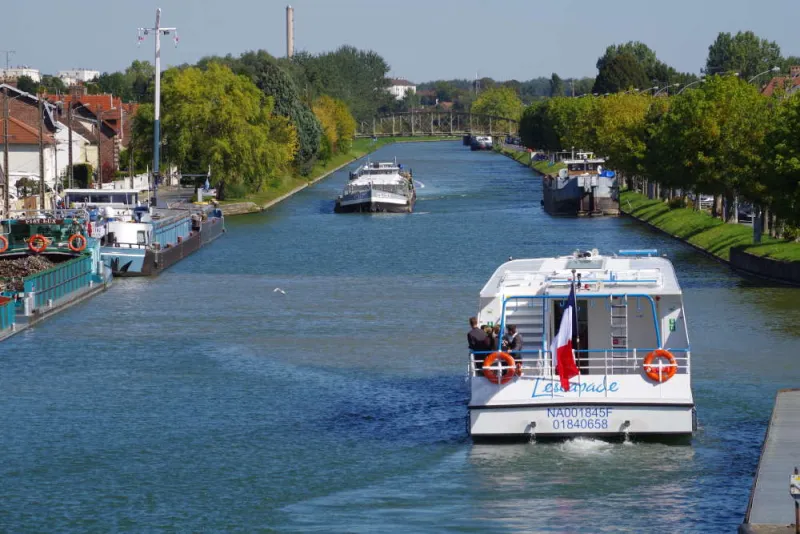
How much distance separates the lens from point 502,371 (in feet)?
96.8

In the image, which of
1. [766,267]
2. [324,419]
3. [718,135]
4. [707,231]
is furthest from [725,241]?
[324,419]

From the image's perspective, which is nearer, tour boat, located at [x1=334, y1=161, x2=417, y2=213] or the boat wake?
the boat wake

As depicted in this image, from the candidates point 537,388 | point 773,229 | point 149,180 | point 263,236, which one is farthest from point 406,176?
point 537,388

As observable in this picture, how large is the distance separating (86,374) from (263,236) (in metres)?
48.6

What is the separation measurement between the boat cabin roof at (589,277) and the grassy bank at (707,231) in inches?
1121

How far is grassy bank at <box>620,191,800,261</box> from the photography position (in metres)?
64.9

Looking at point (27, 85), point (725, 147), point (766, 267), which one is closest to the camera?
point (766, 267)

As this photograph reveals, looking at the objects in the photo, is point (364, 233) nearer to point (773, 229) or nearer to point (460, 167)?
point (773, 229)

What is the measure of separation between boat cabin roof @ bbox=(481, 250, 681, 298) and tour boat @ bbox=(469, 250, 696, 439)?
3 centimetres

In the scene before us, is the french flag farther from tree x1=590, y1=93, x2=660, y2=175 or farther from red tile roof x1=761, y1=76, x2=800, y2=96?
tree x1=590, y1=93, x2=660, y2=175

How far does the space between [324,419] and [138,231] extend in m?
38.8

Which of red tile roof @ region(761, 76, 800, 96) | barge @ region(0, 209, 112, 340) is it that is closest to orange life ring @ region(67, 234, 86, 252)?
barge @ region(0, 209, 112, 340)

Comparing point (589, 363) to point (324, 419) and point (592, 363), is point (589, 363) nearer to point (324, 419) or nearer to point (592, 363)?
point (592, 363)

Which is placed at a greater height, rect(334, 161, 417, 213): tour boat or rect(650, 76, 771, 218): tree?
rect(650, 76, 771, 218): tree
